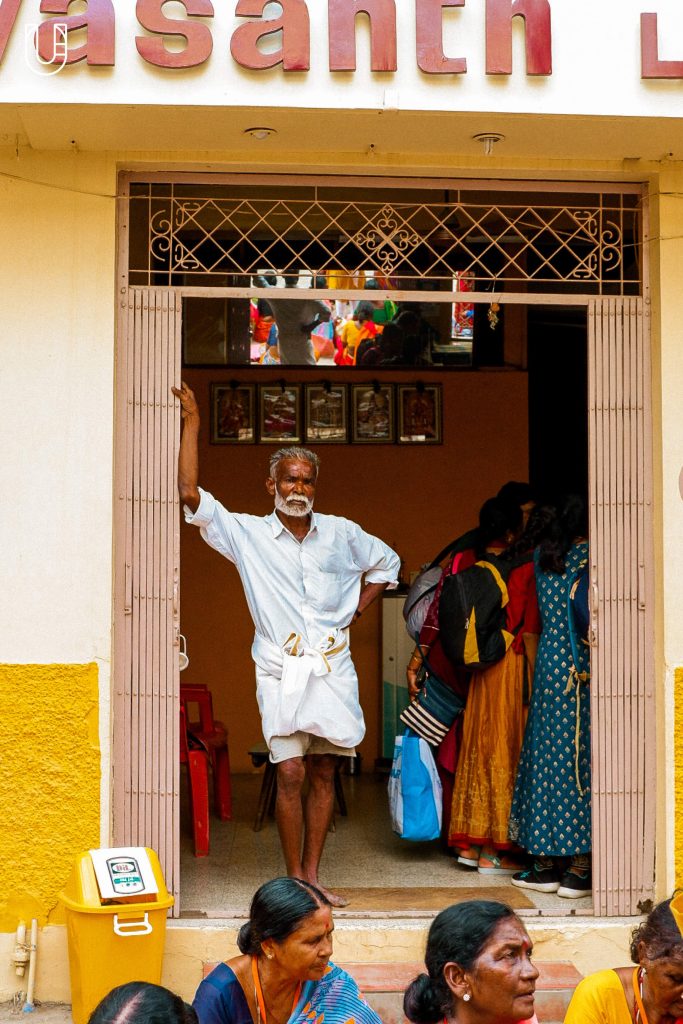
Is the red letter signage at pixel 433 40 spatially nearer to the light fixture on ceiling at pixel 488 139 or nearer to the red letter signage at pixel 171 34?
the light fixture on ceiling at pixel 488 139

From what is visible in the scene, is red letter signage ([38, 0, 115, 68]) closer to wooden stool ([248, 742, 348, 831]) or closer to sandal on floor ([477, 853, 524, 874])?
wooden stool ([248, 742, 348, 831])

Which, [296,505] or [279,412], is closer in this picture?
[296,505]

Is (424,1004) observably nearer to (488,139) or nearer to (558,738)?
(558,738)

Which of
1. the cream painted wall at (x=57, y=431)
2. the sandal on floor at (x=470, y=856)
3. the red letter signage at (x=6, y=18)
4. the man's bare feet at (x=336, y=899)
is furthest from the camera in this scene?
the sandal on floor at (x=470, y=856)

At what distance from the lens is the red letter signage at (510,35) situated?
487cm

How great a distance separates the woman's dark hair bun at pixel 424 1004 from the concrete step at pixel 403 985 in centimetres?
175

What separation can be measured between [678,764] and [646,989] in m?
2.07

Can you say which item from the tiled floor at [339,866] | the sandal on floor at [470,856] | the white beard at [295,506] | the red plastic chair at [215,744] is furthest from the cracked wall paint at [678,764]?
the red plastic chair at [215,744]

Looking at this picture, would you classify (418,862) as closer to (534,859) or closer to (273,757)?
(534,859)

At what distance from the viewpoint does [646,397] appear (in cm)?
559

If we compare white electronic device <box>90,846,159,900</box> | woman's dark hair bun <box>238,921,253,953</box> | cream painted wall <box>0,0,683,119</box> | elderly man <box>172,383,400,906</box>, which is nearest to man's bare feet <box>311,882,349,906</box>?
elderly man <box>172,383,400,906</box>

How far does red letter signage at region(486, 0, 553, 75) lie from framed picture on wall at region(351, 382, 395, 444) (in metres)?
3.86

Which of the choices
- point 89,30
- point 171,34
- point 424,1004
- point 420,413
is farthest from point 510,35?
point 420,413

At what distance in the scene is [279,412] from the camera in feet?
28.3
